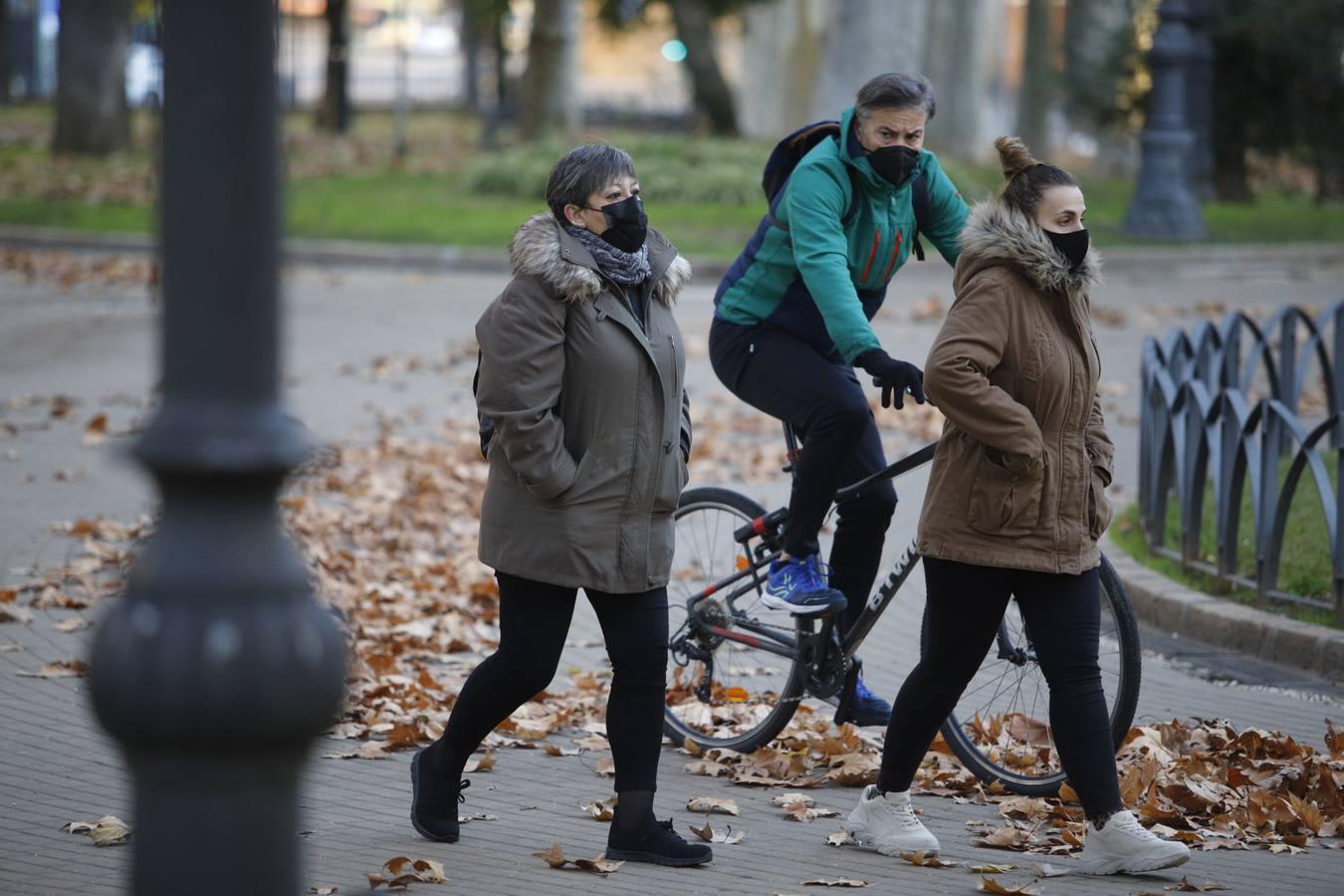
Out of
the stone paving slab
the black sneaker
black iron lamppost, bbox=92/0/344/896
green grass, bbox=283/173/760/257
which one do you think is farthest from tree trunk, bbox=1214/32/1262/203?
black iron lamppost, bbox=92/0/344/896

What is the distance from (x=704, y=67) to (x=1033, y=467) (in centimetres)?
2842

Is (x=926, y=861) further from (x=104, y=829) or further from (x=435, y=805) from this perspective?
(x=104, y=829)

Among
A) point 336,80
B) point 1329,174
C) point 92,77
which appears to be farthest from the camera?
point 336,80

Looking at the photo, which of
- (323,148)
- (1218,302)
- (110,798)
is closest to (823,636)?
(110,798)

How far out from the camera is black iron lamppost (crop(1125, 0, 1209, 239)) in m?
21.2

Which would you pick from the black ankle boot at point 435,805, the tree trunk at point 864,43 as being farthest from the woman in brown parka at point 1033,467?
the tree trunk at point 864,43

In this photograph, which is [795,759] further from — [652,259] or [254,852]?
[254,852]

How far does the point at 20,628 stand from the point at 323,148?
30.7m

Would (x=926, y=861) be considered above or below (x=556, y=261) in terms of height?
below

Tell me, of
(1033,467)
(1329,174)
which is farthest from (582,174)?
(1329,174)

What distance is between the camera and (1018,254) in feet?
14.2

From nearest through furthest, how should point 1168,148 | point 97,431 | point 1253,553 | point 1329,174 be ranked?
1. point 1253,553
2. point 97,431
3. point 1168,148
4. point 1329,174

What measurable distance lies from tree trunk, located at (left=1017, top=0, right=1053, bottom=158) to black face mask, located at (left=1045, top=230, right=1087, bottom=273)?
34.3 m

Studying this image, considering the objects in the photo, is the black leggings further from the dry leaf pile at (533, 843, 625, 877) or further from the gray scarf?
the gray scarf
